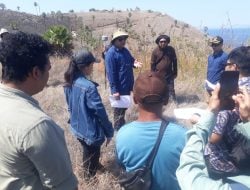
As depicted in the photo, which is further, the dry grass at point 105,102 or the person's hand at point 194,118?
the dry grass at point 105,102

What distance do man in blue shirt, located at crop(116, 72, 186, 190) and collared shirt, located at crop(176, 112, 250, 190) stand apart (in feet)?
2.14

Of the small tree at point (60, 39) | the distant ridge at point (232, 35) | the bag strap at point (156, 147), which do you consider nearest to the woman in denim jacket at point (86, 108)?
the bag strap at point (156, 147)

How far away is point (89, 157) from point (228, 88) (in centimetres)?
311

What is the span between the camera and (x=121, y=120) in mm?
6426

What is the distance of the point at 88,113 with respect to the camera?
4.65m

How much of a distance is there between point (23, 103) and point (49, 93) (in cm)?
752

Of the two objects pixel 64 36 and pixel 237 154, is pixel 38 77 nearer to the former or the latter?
pixel 237 154

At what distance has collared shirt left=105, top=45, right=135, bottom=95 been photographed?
6328 mm

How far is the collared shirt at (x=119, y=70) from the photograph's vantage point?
633 centimetres

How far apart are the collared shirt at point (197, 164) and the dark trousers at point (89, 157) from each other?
309cm

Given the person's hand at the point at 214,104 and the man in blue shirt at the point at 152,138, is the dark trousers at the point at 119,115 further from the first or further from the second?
the person's hand at the point at 214,104

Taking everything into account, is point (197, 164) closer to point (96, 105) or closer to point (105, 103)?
point (96, 105)

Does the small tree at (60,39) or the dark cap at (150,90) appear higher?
the dark cap at (150,90)

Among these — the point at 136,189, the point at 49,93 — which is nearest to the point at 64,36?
the point at 49,93
